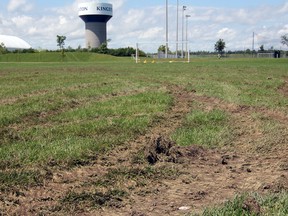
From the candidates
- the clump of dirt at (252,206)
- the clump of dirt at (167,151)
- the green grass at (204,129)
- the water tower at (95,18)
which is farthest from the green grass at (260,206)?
the water tower at (95,18)

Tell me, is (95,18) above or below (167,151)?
above

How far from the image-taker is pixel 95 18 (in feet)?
478

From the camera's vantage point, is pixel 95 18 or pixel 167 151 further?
pixel 95 18

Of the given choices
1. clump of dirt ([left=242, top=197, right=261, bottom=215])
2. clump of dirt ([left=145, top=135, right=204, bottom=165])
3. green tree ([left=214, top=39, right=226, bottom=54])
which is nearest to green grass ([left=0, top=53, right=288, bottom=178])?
clump of dirt ([left=145, top=135, right=204, bottom=165])

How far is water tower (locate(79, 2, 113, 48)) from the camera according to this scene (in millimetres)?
143500

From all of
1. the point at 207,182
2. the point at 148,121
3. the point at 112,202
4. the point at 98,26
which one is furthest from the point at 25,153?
the point at 98,26

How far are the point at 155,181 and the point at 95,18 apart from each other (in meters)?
144

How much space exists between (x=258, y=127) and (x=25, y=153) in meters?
4.94

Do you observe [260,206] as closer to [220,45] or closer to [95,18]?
[220,45]

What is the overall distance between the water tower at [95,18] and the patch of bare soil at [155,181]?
140218 mm

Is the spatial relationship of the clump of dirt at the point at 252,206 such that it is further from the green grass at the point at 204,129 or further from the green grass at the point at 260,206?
the green grass at the point at 204,129

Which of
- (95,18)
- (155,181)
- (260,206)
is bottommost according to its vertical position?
(155,181)

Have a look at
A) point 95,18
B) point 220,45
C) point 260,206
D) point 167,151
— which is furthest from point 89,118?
point 95,18

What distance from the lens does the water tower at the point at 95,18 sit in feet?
471
